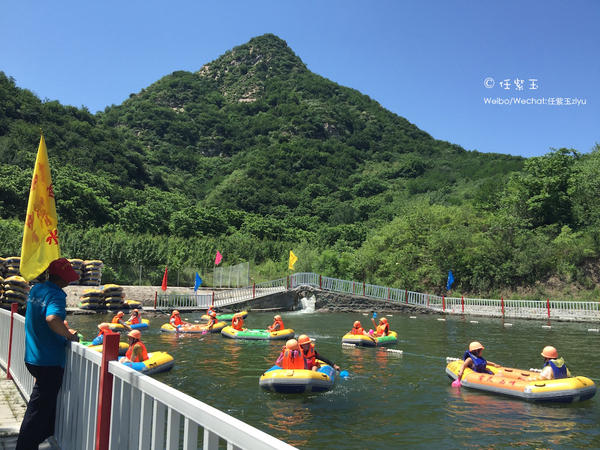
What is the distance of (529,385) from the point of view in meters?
10.9

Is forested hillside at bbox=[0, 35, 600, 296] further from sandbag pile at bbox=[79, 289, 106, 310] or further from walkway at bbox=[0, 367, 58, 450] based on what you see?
walkway at bbox=[0, 367, 58, 450]

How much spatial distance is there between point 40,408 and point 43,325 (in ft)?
2.43

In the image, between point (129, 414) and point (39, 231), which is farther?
point (39, 231)

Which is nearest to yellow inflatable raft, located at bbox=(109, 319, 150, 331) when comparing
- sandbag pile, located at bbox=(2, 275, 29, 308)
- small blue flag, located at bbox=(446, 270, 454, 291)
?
sandbag pile, located at bbox=(2, 275, 29, 308)

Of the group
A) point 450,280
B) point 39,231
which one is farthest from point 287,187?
point 39,231

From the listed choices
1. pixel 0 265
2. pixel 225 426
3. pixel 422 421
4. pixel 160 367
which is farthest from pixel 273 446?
pixel 0 265

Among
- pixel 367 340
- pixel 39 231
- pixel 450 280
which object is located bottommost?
pixel 367 340

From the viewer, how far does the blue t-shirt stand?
4352 millimetres

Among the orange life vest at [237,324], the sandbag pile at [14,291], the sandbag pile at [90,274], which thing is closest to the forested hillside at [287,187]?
the sandbag pile at [90,274]

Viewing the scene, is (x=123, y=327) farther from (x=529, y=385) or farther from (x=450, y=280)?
(x=450, y=280)

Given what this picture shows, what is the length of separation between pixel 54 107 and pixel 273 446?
3698 inches

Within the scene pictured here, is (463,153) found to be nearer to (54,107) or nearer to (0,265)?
(54,107)

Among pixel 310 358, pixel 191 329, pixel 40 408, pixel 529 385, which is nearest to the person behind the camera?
pixel 40 408

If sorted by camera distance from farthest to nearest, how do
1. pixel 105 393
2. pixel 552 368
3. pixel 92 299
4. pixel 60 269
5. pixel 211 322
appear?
1. pixel 92 299
2. pixel 211 322
3. pixel 552 368
4. pixel 60 269
5. pixel 105 393
